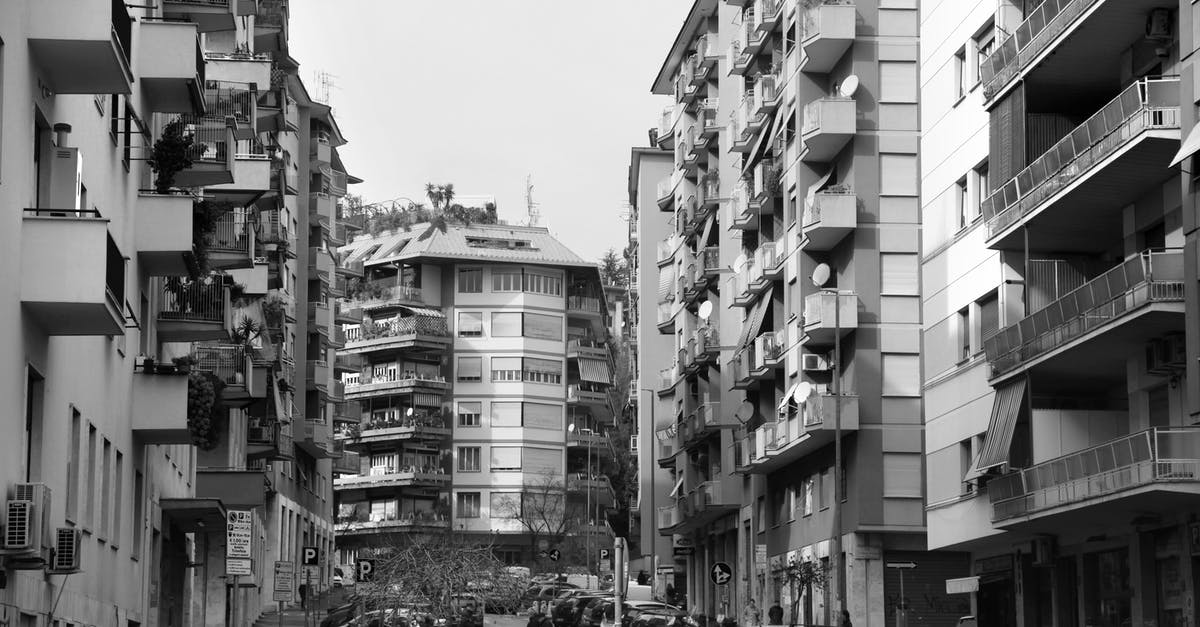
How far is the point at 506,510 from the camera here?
120 m

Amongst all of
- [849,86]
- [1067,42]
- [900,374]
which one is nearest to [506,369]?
[900,374]

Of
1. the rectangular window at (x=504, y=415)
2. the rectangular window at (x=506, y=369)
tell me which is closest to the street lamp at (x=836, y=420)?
the rectangular window at (x=504, y=415)

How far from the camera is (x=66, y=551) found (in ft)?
66.9

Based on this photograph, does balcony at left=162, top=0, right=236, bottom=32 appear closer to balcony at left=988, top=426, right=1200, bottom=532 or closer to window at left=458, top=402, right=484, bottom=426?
balcony at left=988, top=426, right=1200, bottom=532

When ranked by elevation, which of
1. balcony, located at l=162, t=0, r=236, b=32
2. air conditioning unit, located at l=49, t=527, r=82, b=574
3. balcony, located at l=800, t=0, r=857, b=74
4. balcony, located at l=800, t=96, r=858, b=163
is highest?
balcony, located at l=800, t=0, r=857, b=74

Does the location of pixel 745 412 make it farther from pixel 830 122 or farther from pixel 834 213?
pixel 830 122

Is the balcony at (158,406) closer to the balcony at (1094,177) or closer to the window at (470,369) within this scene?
the balcony at (1094,177)

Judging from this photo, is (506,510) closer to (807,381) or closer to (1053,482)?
(807,381)

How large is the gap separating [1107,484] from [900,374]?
22059 millimetres

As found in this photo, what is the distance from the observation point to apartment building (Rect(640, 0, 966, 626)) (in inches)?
1922

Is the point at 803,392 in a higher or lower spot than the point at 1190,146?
lower

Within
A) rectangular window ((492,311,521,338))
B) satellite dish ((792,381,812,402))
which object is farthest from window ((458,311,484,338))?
satellite dish ((792,381,812,402))

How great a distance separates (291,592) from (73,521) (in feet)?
40.6

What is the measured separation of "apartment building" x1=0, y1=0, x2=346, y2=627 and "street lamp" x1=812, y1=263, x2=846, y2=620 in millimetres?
15434
